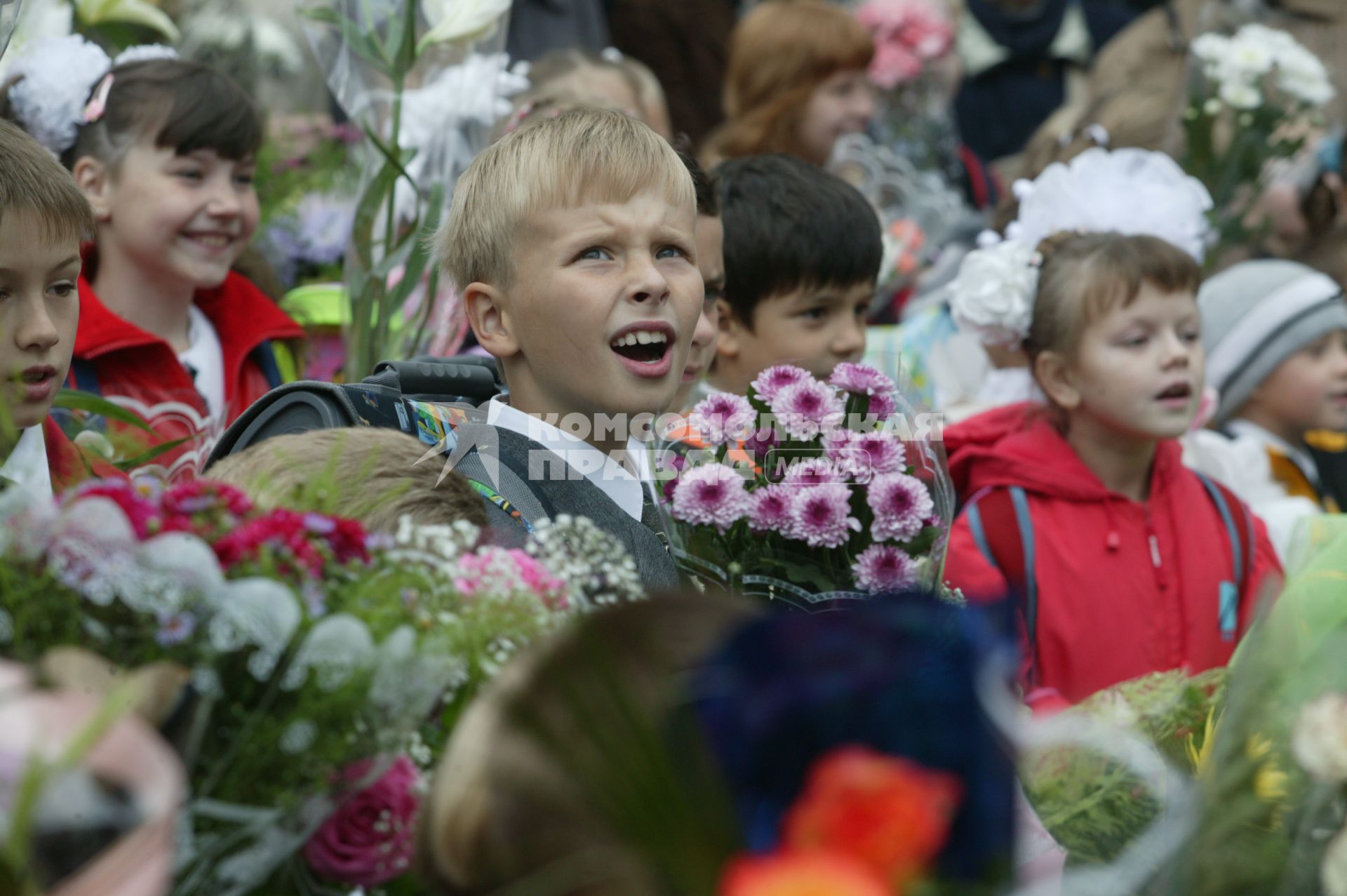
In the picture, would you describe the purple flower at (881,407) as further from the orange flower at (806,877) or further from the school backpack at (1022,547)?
the orange flower at (806,877)

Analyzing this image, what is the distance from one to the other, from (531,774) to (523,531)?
4.14 feet

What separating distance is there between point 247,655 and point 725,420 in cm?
120

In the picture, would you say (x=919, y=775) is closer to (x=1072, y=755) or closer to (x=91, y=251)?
(x=1072, y=755)

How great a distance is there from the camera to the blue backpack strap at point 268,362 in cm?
411

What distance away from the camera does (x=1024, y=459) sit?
158 inches

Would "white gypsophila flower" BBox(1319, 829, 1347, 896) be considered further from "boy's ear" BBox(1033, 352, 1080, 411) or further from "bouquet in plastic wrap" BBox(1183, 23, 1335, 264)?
"bouquet in plastic wrap" BBox(1183, 23, 1335, 264)

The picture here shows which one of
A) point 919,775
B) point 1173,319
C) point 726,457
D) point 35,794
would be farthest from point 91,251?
point 919,775

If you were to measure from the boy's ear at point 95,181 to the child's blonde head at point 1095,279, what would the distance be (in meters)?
2.42

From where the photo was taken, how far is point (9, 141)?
2.70m

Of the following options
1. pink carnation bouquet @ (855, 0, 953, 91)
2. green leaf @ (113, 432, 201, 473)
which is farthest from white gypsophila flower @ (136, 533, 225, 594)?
pink carnation bouquet @ (855, 0, 953, 91)

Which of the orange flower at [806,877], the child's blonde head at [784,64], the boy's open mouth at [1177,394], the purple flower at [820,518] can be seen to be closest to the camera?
the orange flower at [806,877]

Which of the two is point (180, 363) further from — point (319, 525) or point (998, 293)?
point (319, 525)

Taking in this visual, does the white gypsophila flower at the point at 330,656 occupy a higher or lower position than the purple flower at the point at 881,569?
higher

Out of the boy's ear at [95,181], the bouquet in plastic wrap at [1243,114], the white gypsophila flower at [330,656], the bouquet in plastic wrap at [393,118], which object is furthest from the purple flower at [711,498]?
the bouquet in plastic wrap at [1243,114]
